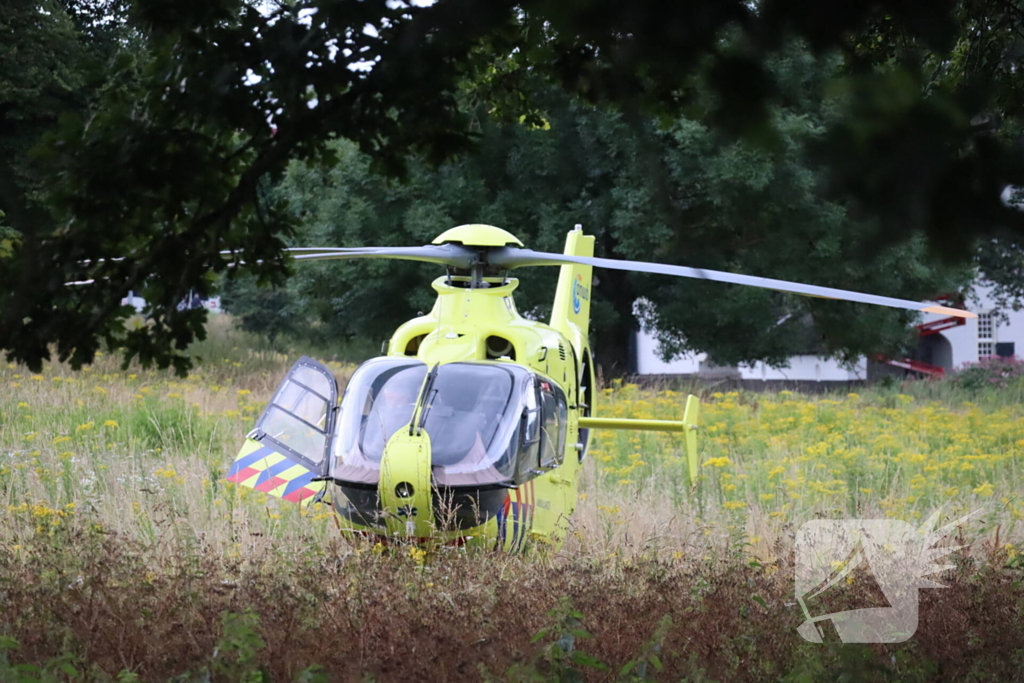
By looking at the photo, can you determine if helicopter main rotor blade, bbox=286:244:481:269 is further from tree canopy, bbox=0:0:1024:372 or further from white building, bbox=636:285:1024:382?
white building, bbox=636:285:1024:382

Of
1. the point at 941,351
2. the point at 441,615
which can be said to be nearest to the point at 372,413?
the point at 441,615

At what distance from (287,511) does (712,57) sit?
588 cm

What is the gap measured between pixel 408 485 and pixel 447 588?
83 centimetres

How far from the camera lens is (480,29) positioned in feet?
6.78

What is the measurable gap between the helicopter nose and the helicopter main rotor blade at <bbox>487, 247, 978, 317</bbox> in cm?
140

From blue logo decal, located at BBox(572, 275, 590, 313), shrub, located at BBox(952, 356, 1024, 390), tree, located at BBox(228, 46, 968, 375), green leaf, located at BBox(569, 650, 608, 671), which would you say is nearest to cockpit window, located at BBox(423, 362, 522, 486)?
green leaf, located at BBox(569, 650, 608, 671)

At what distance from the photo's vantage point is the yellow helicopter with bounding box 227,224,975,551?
221 inches

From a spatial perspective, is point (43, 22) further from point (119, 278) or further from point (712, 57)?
point (712, 57)

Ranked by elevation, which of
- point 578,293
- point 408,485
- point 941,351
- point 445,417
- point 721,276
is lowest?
point 408,485

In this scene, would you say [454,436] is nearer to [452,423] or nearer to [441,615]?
[452,423]

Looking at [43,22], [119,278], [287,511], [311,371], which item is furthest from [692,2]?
[43,22]

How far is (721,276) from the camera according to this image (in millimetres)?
3961

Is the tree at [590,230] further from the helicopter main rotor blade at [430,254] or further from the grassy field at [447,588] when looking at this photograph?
the helicopter main rotor blade at [430,254]

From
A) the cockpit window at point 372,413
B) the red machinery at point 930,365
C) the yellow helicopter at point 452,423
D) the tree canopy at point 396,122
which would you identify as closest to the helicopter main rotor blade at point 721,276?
the yellow helicopter at point 452,423
